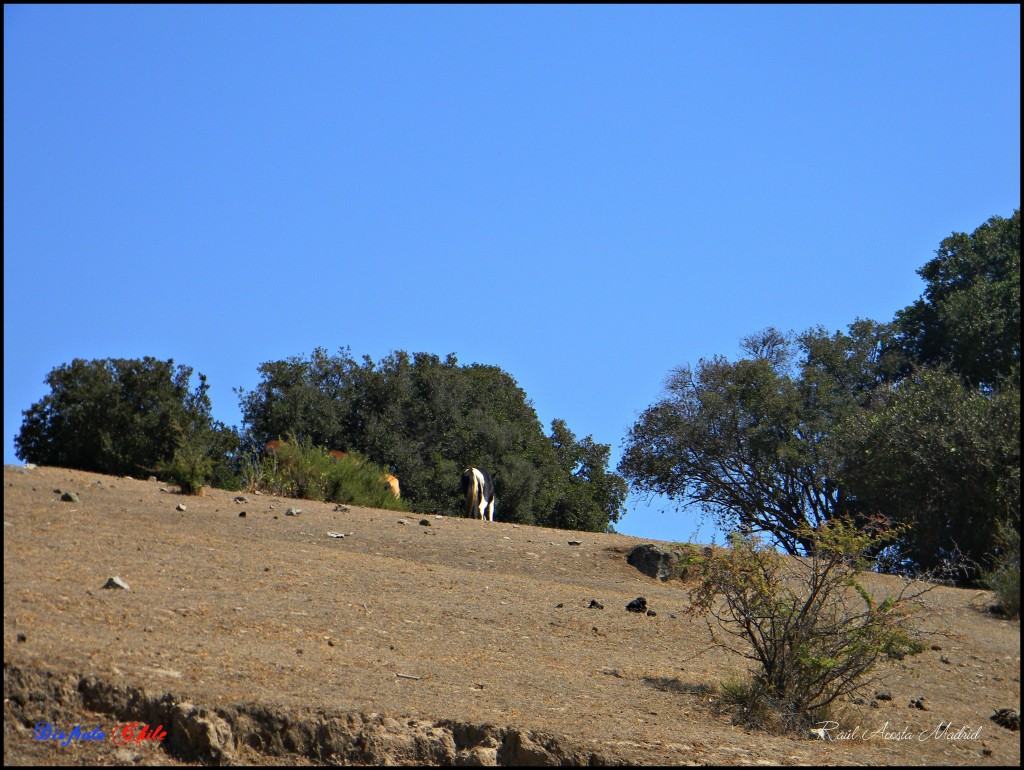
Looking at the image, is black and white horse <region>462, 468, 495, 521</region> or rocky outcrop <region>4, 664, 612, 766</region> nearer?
rocky outcrop <region>4, 664, 612, 766</region>

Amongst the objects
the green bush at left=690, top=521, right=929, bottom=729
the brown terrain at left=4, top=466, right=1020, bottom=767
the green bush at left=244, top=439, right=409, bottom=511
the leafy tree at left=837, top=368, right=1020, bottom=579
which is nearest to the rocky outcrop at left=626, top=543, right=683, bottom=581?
the brown terrain at left=4, top=466, right=1020, bottom=767

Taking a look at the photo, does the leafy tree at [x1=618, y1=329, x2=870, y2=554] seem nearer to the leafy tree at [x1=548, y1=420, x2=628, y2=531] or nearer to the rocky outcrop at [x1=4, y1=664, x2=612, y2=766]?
the leafy tree at [x1=548, y1=420, x2=628, y2=531]

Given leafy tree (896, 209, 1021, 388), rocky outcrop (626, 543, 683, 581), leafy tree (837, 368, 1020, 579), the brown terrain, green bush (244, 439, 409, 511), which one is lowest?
the brown terrain

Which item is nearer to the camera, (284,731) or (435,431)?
(284,731)

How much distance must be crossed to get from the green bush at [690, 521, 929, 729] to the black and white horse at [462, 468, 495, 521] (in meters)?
12.0

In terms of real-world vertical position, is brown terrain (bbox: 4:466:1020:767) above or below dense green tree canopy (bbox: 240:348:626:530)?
below

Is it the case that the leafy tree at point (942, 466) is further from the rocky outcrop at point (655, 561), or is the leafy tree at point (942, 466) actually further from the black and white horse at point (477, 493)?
the black and white horse at point (477, 493)

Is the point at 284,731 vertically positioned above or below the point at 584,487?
below

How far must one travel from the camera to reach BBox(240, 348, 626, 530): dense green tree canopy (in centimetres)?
2706

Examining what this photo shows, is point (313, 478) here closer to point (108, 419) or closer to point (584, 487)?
point (108, 419)

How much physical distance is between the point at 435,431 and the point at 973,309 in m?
13.1

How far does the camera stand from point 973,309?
918 inches

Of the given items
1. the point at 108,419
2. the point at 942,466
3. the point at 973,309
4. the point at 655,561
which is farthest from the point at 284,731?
the point at 973,309

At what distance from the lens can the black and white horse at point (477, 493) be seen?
20.5 metres
